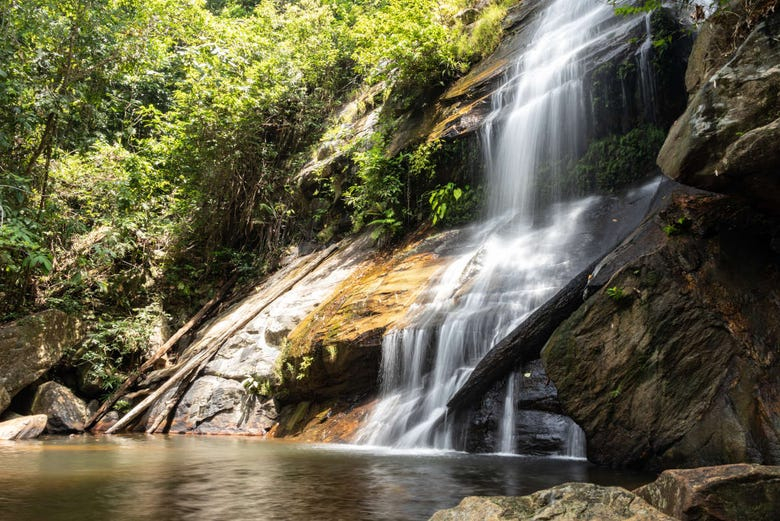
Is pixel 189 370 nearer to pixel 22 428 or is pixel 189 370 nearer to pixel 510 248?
pixel 22 428

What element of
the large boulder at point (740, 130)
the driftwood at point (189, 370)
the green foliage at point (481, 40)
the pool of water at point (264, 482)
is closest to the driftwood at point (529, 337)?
the pool of water at point (264, 482)

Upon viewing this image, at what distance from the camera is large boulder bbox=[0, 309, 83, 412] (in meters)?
10.5

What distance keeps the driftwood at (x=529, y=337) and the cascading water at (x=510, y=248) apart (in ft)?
1.26

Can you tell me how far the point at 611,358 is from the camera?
5285 mm

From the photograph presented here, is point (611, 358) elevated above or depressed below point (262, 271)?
below

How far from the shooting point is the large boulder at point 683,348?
466 centimetres

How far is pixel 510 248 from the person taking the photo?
30.0 ft

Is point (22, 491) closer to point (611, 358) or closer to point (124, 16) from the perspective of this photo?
point (611, 358)

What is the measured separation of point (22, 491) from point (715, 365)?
5.57m

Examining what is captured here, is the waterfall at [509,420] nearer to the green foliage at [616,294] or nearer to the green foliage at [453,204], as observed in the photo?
the green foliage at [616,294]

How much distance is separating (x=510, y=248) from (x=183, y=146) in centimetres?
1039

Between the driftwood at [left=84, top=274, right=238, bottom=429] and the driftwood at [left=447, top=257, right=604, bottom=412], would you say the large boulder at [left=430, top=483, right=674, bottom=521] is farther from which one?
the driftwood at [left=84, top=274, right=238, bottom=429]

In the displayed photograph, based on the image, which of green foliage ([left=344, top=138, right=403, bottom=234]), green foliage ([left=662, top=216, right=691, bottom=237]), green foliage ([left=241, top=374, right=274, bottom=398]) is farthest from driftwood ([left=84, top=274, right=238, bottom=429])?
green foliage ([left=662, top=216, right=691, bottom=237])

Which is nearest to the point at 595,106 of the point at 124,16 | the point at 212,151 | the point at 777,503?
the point at 777,503
